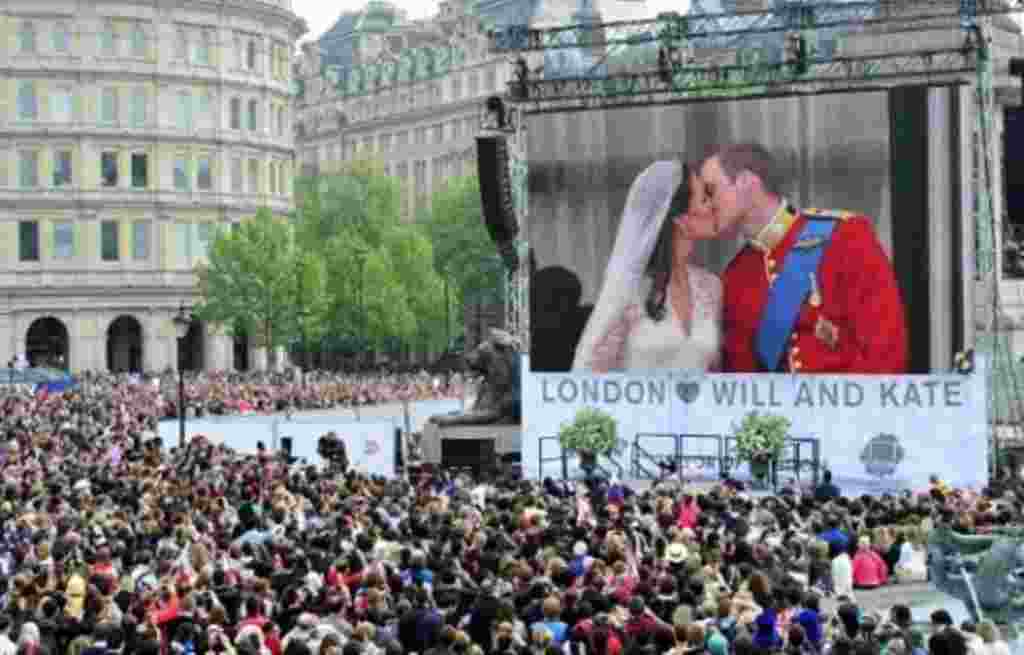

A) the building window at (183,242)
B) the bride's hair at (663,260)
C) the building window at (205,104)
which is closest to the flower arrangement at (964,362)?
the bride's hair at (663,260)

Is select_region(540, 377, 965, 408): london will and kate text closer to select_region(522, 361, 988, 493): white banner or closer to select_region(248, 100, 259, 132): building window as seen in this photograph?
select_region(522, 361, 988, 493): white banner

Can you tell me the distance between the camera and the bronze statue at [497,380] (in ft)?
134

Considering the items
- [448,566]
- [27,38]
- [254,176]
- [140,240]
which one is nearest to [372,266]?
[254,176]

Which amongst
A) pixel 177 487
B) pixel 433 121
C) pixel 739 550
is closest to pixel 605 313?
pixel 177 487

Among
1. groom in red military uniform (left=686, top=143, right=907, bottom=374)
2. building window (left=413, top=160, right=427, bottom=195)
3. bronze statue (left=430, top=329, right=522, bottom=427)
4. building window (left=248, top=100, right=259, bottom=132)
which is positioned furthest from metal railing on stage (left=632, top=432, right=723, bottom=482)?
building window (left=413, top=160, right=427, bottom=195)

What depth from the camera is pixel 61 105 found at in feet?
306

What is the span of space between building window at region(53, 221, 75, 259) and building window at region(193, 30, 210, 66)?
33.4 feet

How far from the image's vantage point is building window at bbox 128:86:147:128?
94125 mm

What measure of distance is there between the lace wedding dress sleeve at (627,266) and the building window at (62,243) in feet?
194

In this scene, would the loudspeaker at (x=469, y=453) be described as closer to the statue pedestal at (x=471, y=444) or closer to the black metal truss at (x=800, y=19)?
the statue pedestal at (x=471, y=444)

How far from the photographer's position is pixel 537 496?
26250 mm

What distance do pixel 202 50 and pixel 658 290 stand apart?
61952 millimetres

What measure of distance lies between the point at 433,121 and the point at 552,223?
9541 centimetres

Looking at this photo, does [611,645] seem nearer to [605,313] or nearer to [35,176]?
[605,313]
